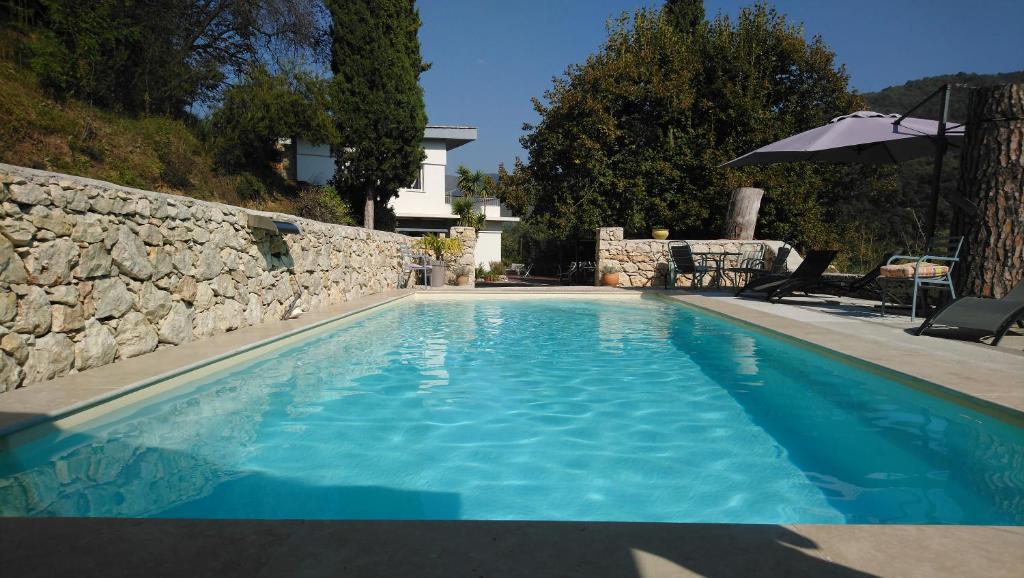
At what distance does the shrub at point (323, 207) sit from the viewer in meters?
15.4

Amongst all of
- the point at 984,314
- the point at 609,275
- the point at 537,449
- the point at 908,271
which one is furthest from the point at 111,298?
the point at 609,275

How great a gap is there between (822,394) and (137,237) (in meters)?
6.05

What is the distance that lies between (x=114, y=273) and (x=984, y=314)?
801 centimetres

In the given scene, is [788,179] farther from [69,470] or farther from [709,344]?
[69,470]

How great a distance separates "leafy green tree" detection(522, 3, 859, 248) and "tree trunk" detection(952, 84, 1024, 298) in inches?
357

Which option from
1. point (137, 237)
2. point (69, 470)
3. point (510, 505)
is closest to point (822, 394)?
point (510, 505)

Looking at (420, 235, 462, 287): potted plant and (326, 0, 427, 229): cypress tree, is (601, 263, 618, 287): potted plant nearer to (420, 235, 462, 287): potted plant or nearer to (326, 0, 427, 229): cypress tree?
(420, 235, 462, 287): potted plant

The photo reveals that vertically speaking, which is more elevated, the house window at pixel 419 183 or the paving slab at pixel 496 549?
the house window at pixel 419 183

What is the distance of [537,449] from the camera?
353 centimetres

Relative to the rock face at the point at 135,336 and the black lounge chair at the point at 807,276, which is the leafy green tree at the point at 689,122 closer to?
the black lounge chair at the point at 807,276

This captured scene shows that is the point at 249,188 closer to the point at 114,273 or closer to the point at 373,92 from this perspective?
the point at 373,92

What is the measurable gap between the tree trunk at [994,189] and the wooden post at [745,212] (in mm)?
7601

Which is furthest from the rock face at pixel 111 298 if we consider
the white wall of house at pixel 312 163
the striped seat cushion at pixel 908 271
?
the white wall of house at pixel 312 163

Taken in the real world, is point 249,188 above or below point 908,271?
above
